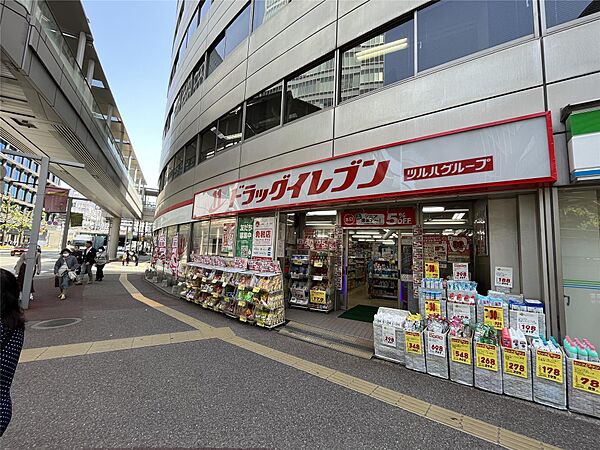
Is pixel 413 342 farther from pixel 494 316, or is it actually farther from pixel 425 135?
pixel 425 135

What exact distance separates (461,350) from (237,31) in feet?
40.5

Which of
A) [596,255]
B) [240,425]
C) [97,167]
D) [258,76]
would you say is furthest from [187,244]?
[596,255]

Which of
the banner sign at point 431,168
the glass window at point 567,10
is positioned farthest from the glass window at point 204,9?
the glass window at point 567,10

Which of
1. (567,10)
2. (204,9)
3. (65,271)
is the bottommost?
(65,271)

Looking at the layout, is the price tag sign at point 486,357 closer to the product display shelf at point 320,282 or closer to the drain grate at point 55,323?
the product display shelf at point 320,282

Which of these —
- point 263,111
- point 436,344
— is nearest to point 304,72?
point 263,111

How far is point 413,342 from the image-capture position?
13.3ft

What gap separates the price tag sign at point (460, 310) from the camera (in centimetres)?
406

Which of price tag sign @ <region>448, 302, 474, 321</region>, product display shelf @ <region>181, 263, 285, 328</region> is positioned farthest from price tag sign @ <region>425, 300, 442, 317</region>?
product display shelf @ <region>181, 263, 285, 328</region>

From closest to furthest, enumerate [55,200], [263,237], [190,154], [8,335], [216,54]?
[8,335]
[263,237]
[55,200]
[216,54]
[190,154]

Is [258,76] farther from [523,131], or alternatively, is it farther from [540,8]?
[523,131]

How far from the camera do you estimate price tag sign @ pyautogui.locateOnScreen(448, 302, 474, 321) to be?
406 cm

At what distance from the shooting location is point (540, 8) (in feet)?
14.2

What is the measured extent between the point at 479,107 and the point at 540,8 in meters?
1.70
